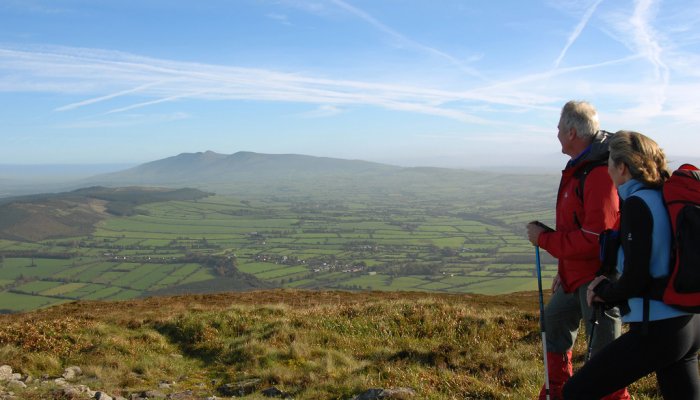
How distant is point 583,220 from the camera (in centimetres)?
461

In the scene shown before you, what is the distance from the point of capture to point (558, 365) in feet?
17.1

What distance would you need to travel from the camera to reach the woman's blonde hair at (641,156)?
3.57 m

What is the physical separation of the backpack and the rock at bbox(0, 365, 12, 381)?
30.7 feet

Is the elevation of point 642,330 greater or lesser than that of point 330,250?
greater

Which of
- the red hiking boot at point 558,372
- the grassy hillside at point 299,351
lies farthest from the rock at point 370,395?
the red hiking boot at point 558,372

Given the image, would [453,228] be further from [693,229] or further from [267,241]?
[693,229]

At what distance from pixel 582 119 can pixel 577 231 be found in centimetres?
113

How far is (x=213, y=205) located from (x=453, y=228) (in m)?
80.5

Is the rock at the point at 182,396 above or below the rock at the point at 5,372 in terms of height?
above

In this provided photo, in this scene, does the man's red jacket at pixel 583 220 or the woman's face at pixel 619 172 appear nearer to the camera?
the woman's face at pixel 619 172

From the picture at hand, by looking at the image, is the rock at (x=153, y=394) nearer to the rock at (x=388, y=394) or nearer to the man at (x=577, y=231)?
the rock at (x=388, y=394)

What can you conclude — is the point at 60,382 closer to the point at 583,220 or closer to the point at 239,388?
the point at 239,388

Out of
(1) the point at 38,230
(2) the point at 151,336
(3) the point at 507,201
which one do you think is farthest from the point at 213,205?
(2) the point at 151,336

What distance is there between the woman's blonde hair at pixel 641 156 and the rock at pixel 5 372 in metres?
9.34
